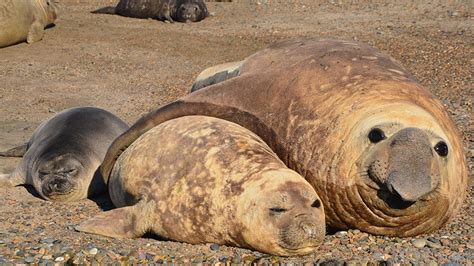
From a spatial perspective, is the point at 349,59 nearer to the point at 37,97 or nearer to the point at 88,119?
the point at 88,119

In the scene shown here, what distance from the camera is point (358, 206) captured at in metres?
4.59

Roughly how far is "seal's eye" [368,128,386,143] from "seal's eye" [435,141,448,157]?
0.91 feet

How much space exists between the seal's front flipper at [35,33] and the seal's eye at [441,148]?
9.28m

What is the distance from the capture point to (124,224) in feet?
16.5

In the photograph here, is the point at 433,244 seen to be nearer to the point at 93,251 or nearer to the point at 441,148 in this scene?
the point at 441,148

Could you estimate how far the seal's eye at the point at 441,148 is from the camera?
14.7 ft

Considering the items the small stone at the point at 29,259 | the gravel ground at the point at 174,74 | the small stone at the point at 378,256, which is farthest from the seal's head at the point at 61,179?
the small stone at the point at 378,256

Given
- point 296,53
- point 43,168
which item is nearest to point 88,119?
point 43,168

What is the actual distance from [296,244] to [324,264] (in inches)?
7.7

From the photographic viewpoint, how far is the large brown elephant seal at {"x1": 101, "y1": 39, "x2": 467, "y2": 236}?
14.4 feet

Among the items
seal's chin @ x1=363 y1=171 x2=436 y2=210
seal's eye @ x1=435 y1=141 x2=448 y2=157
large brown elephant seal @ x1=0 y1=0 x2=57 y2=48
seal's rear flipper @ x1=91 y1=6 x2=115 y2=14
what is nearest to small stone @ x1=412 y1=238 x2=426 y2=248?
seal's chin @ x1=363 y1=171 x2=436 y2=210

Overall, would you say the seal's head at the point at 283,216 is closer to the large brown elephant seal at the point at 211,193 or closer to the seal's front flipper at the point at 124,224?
the large brown elephant seal at the point at 211,193

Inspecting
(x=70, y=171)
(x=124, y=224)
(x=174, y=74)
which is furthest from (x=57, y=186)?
(x=174, y=74)

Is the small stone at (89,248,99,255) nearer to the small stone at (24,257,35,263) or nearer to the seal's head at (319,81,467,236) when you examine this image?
the small stone at (24,257,35,263)
